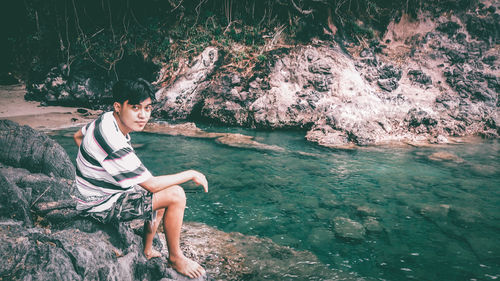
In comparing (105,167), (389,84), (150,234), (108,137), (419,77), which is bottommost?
(150,234)

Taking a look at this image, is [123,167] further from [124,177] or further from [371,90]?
[371,90]

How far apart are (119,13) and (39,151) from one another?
1119 centimetres

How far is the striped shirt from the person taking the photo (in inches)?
78.0

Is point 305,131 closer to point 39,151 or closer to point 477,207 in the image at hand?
point 477,207

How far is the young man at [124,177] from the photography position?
2.00 m

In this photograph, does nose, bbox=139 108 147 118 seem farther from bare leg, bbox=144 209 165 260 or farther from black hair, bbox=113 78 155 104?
bare leg, bbox=144 209 165 260

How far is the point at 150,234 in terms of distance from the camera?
8.12 feet

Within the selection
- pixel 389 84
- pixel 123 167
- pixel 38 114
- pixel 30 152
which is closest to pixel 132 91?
pixel 123 167

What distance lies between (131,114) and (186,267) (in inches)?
50.5

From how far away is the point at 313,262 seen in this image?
3.05 meters

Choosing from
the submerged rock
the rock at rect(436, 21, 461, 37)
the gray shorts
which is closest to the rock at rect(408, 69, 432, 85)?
the rock at rect(436, 21, 461, 37)

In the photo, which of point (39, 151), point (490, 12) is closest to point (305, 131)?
point (39, 151)

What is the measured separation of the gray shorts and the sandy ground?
23.9 ft

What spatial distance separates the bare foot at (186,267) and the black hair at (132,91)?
1306 mm
